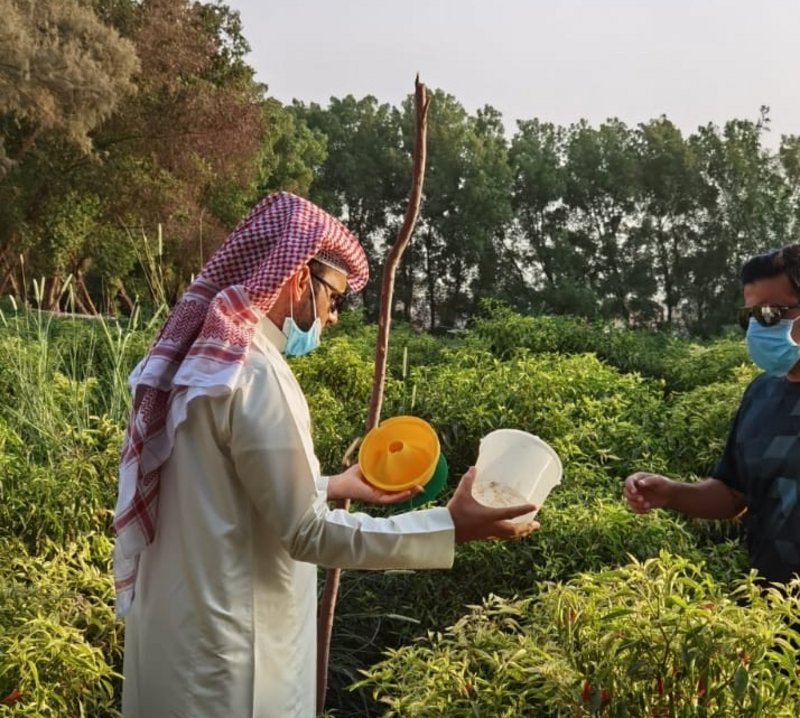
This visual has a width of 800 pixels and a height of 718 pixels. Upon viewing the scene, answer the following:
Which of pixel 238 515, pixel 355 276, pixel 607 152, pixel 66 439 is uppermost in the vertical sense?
pixel 607 152

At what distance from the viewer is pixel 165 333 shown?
175cm

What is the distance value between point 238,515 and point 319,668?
1.16 metres

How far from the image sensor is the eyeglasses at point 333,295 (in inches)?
70.6

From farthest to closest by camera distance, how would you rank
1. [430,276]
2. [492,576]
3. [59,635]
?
1. [430,276]
2. [492,576]
3. [59,635]

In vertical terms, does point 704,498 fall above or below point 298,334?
below

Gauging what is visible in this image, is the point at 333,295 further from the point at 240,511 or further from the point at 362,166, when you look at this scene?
the point at 362,166

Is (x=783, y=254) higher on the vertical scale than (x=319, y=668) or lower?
higher

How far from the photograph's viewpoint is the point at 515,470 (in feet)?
6.35

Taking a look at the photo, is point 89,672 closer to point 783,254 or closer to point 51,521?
point 51,521

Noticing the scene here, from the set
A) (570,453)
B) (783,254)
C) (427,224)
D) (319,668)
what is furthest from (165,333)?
(427,224)

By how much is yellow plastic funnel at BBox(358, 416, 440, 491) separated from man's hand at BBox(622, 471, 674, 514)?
2.68 ft

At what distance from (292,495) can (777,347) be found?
50.4 inches

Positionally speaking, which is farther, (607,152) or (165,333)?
(607,152)

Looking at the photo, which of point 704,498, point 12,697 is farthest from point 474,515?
point 12,697
